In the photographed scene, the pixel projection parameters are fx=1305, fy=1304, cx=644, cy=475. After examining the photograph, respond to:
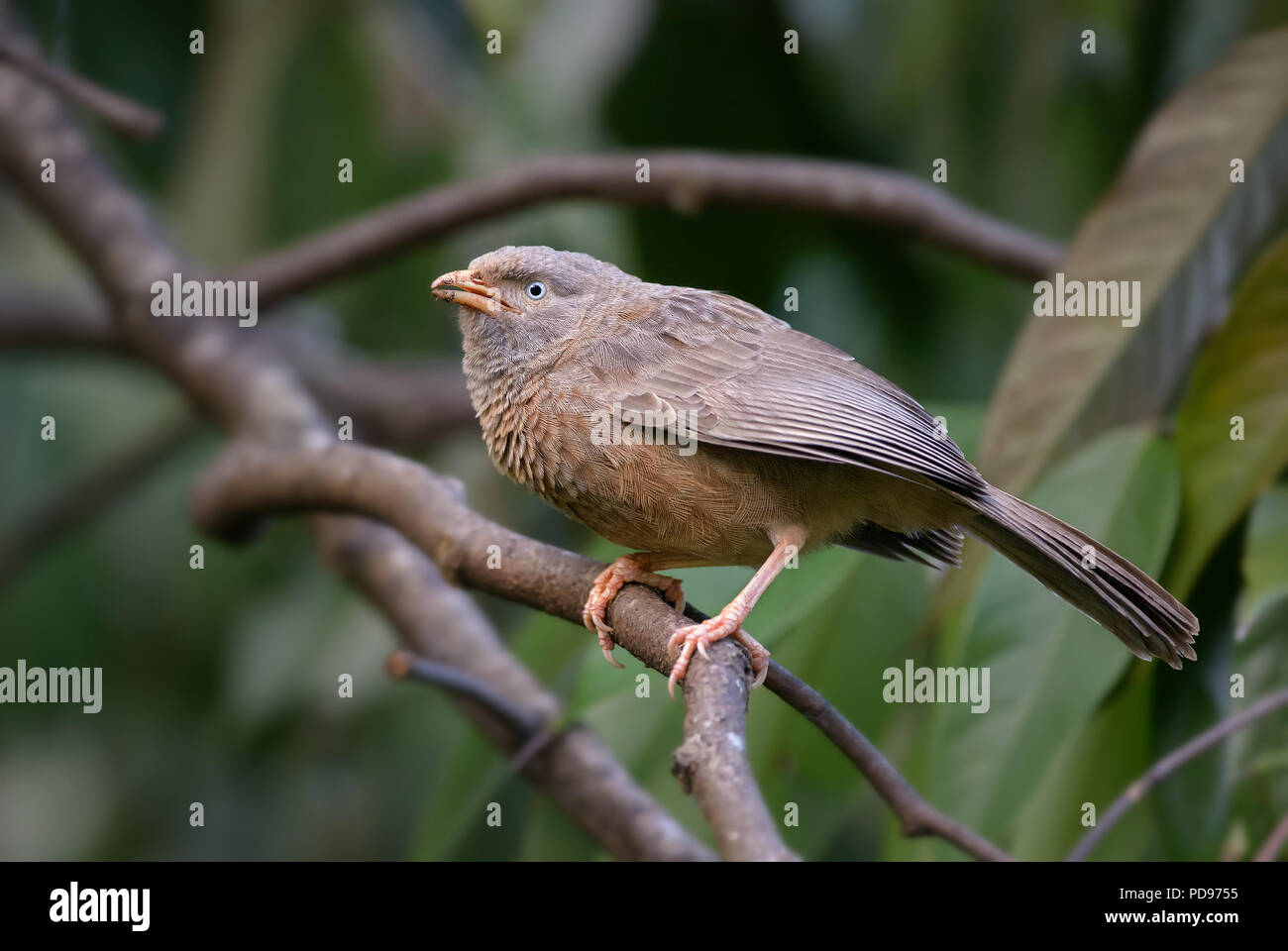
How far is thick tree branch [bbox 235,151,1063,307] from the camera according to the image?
475 cm

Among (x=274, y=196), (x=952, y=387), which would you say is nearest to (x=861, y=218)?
(x=952, y=387)

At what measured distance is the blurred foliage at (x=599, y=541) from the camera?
340 centimetres

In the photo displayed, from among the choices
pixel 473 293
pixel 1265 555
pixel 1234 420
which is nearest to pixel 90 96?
pixel 473 293

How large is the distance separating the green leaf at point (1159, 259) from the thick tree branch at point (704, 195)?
2.60 ft

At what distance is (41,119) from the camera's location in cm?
536

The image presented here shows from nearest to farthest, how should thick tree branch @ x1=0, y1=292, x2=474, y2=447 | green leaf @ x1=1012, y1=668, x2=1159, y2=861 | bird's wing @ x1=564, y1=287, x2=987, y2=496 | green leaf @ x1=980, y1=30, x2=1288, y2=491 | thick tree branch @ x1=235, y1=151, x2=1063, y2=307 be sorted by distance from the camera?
bird's wing @ x1=564, y1=287, x2=987, y2=496, green leaf @ x1=1012, y1=668, x2=1159, y2=861, green leaf @ x1=980, y1=30, x2=1288, y2=491, thick tree branch @ x1=235, y1=151, x2=1063, y2=307, thick tree branch @ x1=0, y1=292, x2=474, y2=447

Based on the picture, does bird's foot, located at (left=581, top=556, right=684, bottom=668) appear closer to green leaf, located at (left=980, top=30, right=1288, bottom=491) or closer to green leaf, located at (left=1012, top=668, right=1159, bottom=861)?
green leaf, located at (left=980, top=30, right=1288, bottom=491)

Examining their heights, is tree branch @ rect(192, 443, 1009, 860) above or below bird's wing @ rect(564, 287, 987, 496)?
below

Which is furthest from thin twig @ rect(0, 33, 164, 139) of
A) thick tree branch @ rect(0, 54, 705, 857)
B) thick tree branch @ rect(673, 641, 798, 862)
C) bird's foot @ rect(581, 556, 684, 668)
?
thick tree branch @ rect(673, 641, 798, 862)

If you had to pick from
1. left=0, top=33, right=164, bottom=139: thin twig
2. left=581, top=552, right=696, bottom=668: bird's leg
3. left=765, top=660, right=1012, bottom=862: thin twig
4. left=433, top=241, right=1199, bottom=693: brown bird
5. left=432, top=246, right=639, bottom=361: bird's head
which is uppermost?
left=0, top=33, right=164, bottom=139: thin twig

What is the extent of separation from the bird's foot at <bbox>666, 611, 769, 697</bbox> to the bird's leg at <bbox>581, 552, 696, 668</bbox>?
0.28 m

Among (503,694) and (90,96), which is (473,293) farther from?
(90,96)

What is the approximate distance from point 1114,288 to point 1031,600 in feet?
3.29

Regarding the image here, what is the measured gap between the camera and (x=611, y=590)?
9.53 feet
